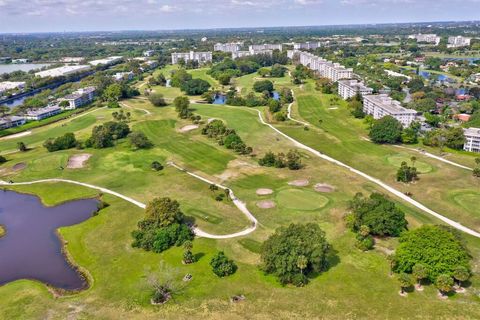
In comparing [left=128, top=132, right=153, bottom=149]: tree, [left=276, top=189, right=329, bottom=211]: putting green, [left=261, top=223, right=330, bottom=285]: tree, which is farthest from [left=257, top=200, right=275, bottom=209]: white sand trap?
[left=128, top=132, right=153, bottom=149]: tree

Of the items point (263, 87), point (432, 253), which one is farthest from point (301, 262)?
point (263, 87)

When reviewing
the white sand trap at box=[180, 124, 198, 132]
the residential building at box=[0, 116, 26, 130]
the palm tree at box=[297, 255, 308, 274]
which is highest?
the residential building at box=[0, 116, 26, 130]

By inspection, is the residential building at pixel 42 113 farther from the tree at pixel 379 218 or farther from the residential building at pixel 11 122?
the tree at pixel 379 218

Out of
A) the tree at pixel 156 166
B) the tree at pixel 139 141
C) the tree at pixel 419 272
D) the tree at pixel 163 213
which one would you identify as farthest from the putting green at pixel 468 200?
the tree at pixel 139 141

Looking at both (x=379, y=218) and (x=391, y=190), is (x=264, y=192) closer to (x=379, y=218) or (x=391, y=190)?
(x=379, y=218)

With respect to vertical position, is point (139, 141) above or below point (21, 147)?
above

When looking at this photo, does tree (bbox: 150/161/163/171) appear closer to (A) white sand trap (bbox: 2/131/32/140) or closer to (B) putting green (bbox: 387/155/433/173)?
(B) putting green (bbox: 387/155/433/173)
